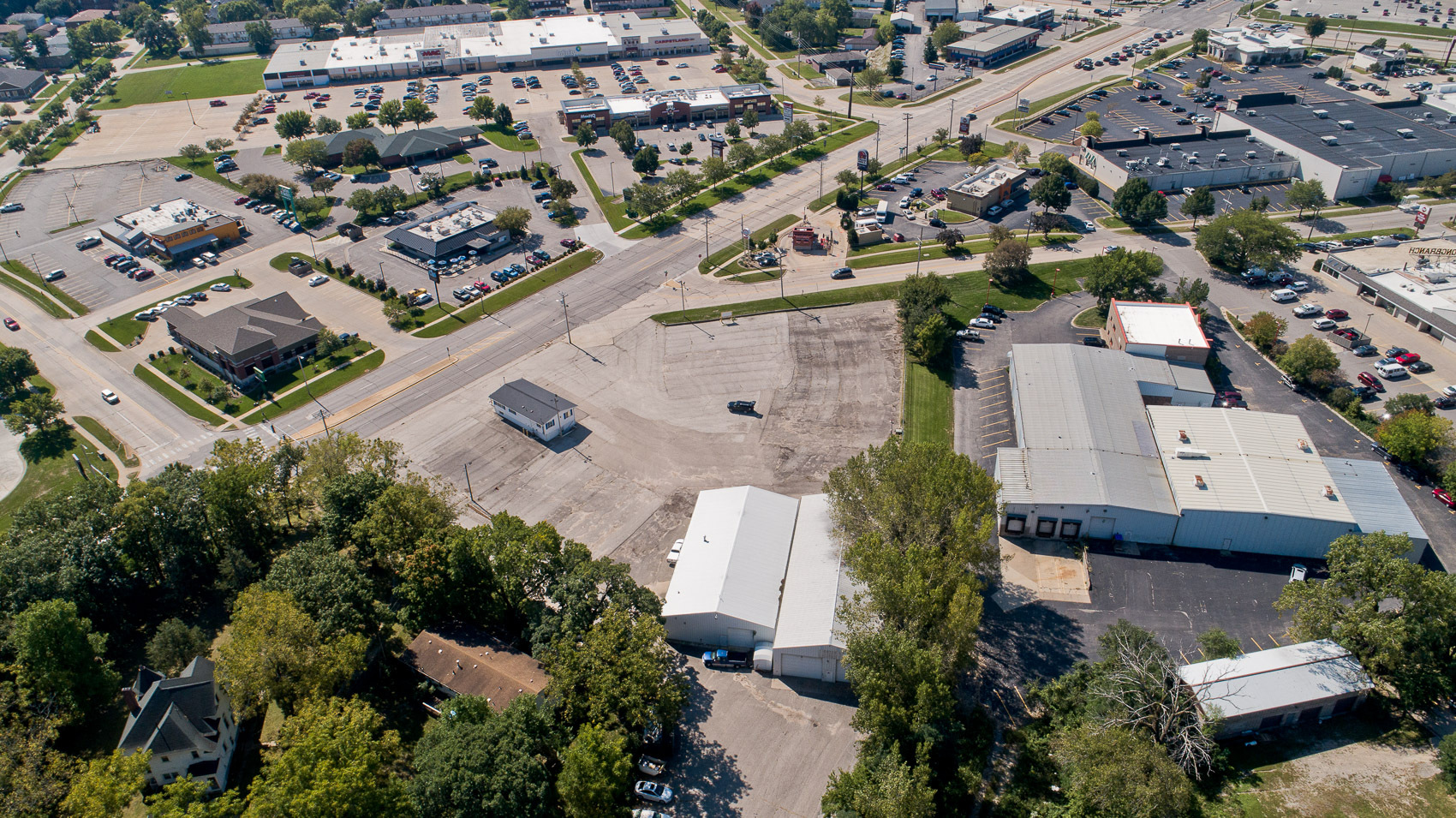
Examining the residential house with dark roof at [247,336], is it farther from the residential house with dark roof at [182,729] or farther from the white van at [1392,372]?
the white van at [1392,372]

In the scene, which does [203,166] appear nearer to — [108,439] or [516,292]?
[516,292]

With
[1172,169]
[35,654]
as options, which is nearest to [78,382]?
[35,654]

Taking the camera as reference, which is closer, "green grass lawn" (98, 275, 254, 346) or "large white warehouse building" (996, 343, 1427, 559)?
"large white warehouse building" (996, 343, 1427, 559)

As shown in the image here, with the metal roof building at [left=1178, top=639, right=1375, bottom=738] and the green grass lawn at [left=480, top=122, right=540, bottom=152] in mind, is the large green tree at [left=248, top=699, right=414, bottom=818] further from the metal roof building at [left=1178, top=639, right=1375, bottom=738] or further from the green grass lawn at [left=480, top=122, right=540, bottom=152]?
the green grass lawn at [left=480, top=122, right=540, bottom=152]

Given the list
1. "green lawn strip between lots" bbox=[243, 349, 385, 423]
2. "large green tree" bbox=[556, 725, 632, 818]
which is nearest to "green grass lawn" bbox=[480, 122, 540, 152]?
"green lawn strip between lots" bbox=[243, 349, 385, 423]

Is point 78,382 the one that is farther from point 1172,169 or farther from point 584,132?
point 1172,169

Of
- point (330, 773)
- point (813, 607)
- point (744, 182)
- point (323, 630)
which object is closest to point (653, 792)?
point (813, 607)
